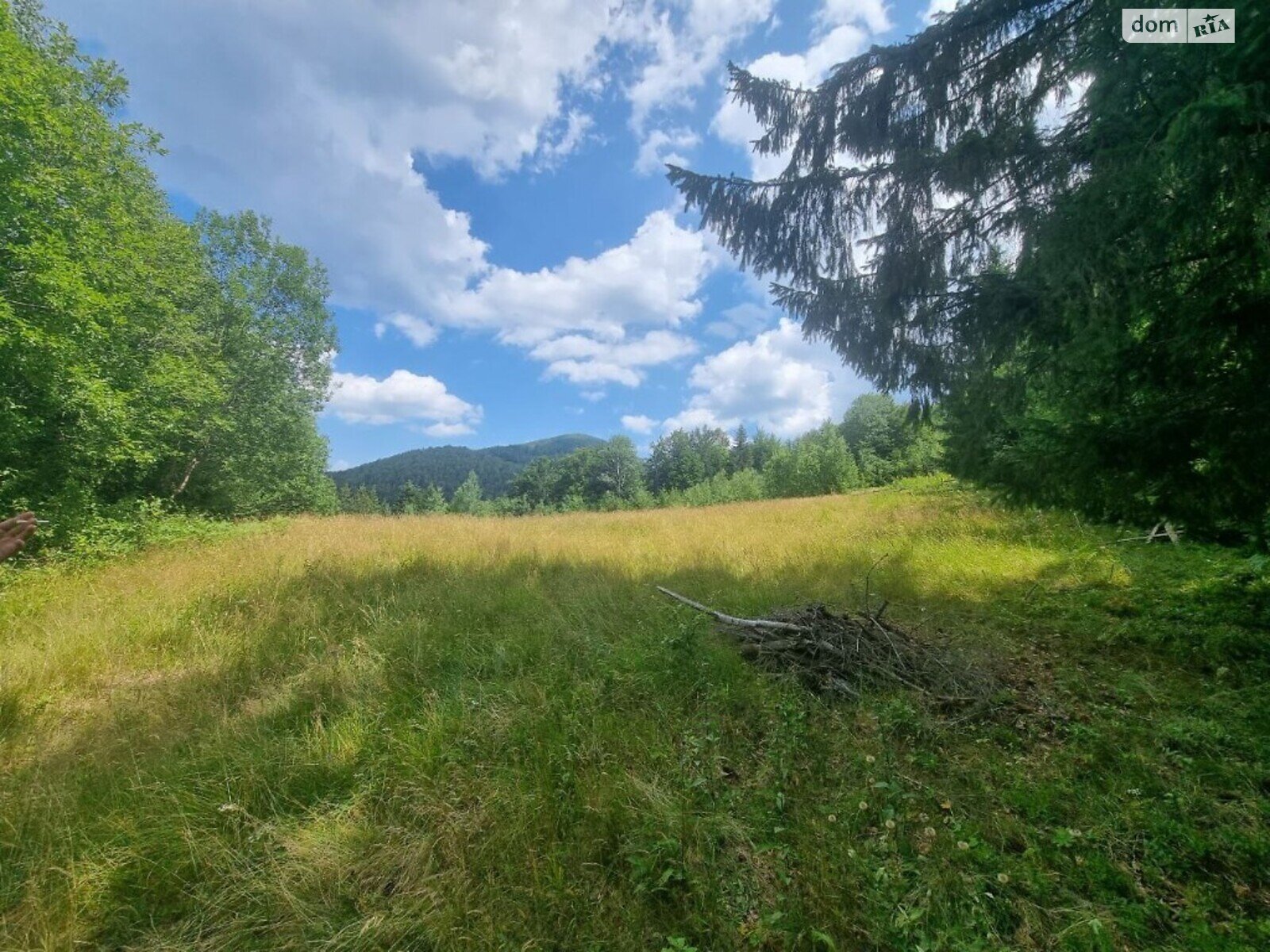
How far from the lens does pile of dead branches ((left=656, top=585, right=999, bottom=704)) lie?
9.00 feet

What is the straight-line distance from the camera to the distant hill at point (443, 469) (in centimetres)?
10238

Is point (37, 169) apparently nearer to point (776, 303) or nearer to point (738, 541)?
point (776, 303)

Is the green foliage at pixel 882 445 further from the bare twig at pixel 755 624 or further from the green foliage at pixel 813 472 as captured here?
the bare twig at pixel 755 624

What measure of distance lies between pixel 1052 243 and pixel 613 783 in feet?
13.6

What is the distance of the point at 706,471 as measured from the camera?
5469 cm

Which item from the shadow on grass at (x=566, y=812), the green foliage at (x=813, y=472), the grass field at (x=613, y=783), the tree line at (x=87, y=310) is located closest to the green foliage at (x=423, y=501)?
the tree line at (x=87, y=310)

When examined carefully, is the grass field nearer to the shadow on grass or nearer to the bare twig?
the shadow on grass

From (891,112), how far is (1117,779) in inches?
199

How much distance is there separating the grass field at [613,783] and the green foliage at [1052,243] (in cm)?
156

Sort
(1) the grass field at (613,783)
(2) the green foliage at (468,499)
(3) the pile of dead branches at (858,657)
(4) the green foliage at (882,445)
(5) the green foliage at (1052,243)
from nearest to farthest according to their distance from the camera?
(1) the grass field at (613,783), (5) the green foliage at (1052,243), (3) the pile of dead branches at (858,657), (4) the green foliage at (882,445), (2) the green foliage at (468,499)

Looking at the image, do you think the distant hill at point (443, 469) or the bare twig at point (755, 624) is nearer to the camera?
the bare twig at point (755, 624)

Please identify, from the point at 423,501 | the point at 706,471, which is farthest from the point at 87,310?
the point at 706,471

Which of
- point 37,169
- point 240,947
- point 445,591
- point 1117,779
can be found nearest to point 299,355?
point 37,169

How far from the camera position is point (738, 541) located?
290 inches
